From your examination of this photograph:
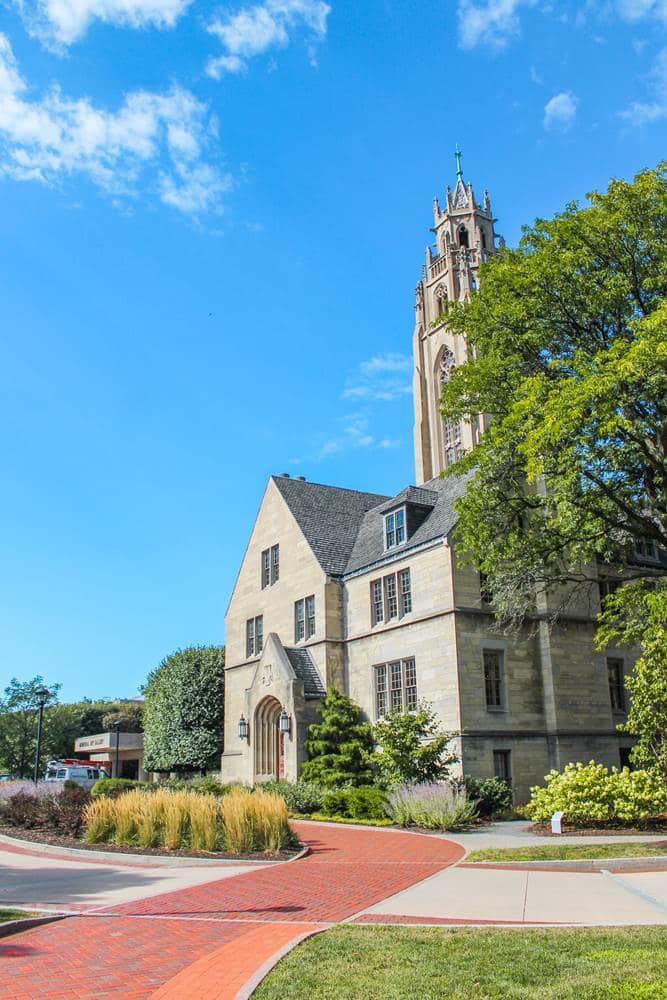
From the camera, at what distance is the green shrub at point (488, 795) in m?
23.6

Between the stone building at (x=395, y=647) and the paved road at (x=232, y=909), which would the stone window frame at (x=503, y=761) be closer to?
the stone building at (x=395, y=647)

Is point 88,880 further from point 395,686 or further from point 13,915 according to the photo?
point 395,686

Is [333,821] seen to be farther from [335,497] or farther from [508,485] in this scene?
[335,497]

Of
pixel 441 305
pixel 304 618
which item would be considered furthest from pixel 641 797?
pixel 441 305

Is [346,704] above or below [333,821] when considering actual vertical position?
above

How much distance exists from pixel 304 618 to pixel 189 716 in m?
11.8

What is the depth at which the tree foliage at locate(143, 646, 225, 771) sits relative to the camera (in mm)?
41844

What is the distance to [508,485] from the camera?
2338 centimetres

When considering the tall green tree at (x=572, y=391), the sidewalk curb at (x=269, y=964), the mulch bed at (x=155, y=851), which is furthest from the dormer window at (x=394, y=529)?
the sidewalk curb at (x=269, y=964)

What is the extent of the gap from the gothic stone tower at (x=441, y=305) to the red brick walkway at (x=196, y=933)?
187 feet

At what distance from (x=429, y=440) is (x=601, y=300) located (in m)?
55.2

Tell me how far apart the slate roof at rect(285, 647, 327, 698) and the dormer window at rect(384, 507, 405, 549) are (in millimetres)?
5962

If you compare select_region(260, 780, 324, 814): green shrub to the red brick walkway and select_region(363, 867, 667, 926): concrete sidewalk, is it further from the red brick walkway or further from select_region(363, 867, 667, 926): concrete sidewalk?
select_region(363, 867, 667, 926): concrete sidewalk

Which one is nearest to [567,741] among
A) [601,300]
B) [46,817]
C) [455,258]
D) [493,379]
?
[493,379]
